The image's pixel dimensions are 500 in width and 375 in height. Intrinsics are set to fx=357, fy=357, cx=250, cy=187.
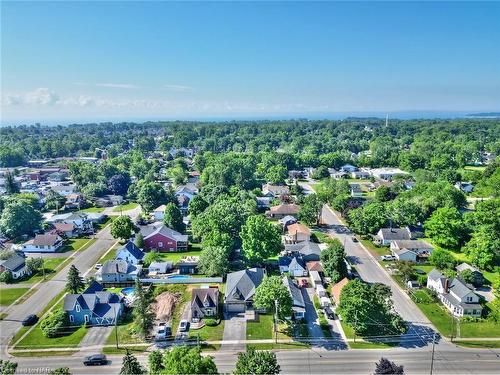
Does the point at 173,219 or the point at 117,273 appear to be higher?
the point at 173,219

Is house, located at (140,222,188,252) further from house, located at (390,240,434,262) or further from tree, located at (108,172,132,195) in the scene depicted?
tree, located at (108,172,132,195)

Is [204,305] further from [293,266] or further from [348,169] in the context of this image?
[348,169]

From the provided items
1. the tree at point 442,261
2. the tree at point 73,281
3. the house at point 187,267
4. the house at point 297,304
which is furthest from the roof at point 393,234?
the tree at point 73,281

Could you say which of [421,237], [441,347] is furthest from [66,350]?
[421,237]

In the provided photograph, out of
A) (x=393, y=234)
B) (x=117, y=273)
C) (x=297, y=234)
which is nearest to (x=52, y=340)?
(x=117, y=273)

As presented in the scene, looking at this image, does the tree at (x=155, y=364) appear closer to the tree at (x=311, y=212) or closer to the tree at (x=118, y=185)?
the tree at (x=311, y=212)

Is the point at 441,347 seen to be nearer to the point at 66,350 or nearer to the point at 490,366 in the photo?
the point at 490,366

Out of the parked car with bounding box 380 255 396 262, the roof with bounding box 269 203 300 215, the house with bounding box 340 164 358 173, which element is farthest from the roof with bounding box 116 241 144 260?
the house with bounding box 340 164 358 173
